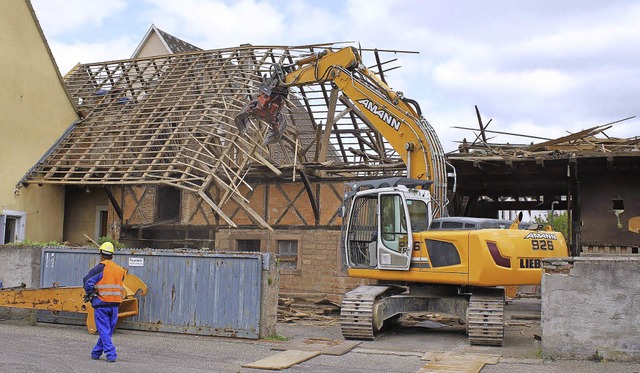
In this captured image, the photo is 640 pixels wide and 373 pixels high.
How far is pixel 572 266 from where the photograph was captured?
35.0 ft

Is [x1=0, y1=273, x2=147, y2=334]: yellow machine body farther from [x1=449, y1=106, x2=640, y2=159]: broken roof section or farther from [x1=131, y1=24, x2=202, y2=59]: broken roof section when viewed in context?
[x1=131, y1=24, x2=202, y2=59]: broken roof section

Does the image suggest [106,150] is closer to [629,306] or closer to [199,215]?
[199,215]

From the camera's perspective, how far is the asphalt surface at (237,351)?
9.77 meters

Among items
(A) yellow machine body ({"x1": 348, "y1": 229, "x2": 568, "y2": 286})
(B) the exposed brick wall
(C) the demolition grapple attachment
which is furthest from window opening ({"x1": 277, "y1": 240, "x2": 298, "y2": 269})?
(A) yellow machine body ({"x1": 348, "y1": 229, "x2": 568, "y2": 286})

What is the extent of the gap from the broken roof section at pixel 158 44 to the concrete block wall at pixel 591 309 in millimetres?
22992

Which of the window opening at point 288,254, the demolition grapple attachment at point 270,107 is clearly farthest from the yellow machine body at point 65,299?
the window opening at point 288,254

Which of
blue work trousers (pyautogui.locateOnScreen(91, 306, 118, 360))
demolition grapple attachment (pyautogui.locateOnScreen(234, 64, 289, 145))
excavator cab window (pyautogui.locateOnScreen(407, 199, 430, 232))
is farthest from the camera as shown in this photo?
demolition grapple attachment (pyautogui.locateOnScreen(234, 64, 289, 145))

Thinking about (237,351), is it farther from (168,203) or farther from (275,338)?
(168,203)

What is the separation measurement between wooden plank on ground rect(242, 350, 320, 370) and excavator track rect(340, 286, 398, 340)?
177 cm

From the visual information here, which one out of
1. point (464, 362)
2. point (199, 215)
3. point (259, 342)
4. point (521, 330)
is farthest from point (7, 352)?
point (199, 215)

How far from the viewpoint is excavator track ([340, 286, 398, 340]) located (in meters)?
12.7

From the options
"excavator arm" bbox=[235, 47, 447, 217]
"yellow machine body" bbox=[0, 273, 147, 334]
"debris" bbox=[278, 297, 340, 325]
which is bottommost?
"debris" bbox=[278, 297, 340, 325]

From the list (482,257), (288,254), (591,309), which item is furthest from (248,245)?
(591,309)

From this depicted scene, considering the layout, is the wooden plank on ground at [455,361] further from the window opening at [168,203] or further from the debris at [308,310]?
the window opening at [168,203]
